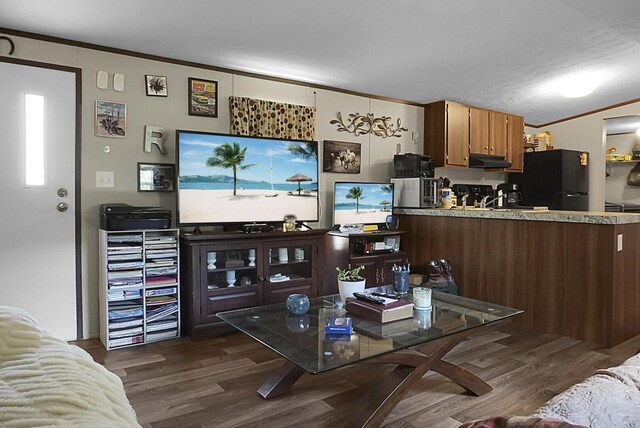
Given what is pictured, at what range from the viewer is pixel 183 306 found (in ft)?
11.1

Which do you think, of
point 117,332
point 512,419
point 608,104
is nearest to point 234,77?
point 117,332

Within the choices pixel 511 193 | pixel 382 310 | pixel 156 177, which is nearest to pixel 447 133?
pixel 511 193

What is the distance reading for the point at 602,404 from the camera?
99 cm

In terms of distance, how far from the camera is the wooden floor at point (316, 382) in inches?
83.2

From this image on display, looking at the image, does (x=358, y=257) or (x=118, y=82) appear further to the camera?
(x=358, y=257)

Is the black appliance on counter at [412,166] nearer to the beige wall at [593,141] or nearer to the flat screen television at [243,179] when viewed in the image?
the flat screen television at [243,179]

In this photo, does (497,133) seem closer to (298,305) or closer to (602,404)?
(298,305)

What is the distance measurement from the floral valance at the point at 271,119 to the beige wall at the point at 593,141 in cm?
420

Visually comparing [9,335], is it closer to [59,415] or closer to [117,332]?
[59,415]

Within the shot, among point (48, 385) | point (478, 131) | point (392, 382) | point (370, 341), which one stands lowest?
point (392, 382)

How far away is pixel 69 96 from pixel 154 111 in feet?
1.99

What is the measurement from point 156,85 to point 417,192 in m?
2.75

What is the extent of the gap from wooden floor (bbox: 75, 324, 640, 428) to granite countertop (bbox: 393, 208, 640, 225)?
36.7 inches

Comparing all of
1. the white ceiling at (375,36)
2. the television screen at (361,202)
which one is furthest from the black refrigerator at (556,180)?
the television screen at (361,202)
